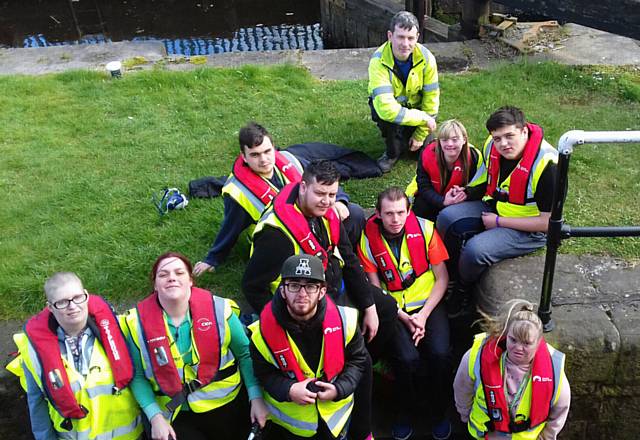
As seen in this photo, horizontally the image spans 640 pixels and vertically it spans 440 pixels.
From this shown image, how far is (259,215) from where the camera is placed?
453cm

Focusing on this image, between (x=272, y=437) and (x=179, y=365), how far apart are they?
0.94 m

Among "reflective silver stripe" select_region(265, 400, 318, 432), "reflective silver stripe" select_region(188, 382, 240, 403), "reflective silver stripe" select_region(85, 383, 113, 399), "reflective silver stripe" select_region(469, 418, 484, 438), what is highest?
"reflective silver stripe" select_region(85, 383, 113, 399)

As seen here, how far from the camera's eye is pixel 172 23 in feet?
49.2

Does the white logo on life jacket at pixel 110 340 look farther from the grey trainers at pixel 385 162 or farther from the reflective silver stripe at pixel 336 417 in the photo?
the grey trainers at pixel 385 162

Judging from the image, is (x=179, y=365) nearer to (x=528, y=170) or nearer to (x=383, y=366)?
(x=383, y=366)

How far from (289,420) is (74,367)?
122 cm

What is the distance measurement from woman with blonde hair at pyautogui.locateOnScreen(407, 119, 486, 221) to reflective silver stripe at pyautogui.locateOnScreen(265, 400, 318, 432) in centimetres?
196

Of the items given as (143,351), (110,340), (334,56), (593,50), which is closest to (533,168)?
(143,351)

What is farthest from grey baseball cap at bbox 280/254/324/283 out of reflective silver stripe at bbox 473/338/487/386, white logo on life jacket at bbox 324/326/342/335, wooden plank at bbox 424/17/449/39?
wooden plank at bbox 424/17/449/39

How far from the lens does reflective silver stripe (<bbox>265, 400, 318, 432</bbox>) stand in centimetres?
373

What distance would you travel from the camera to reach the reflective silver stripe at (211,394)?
12.5 ft

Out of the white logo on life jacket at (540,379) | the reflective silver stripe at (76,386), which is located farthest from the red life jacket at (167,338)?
the white logo on life jacket at (540,379)

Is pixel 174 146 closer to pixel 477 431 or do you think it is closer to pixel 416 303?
pixel 416 303

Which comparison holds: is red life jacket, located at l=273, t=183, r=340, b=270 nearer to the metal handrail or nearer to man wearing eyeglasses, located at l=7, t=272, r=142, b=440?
man wearing eyeglasses, located at l=7, t=272, r=142, b=440
